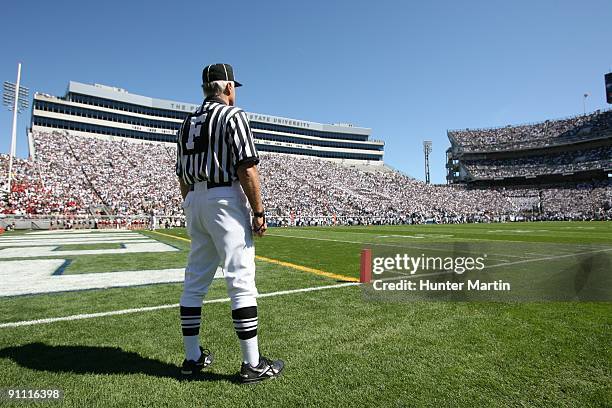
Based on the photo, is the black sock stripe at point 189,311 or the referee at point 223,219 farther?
the black sock stripe at point 189,311

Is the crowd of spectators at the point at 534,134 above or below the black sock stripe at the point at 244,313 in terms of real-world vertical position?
above

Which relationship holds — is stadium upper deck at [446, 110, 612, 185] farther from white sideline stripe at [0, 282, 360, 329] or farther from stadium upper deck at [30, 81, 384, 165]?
white sideline stripe at [0, 282, 360, 329]

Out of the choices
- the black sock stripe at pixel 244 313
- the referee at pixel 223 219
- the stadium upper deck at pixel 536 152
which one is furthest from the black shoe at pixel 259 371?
the stadium upper deck at pixel 536 152

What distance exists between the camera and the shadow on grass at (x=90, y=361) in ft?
7.96

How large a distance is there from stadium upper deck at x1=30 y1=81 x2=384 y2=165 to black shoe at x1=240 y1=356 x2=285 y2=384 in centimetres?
6286

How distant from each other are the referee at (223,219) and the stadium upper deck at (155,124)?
204 ft

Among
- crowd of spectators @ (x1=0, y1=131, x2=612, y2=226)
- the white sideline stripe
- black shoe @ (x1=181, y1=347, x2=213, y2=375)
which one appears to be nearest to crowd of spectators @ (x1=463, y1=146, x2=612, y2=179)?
crowd of spectators @ (x1=0, y1=131, x2=612, y2=226)

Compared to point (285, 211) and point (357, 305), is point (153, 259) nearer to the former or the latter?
point (357, 305)

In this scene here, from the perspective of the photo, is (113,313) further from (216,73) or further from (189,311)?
(216,73)

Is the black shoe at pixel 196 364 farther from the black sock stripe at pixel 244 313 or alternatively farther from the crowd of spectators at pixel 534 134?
the crowd of spectators at pixel 534 134

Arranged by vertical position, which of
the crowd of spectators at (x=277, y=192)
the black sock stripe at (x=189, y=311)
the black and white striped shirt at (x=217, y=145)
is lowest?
the black sock stripe at (x=189, y=311)

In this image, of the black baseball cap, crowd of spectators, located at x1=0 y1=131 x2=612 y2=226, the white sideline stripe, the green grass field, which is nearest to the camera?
the green grass field

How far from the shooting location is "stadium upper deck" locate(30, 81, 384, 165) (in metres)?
53.7

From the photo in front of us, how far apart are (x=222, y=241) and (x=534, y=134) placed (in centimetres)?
8256
